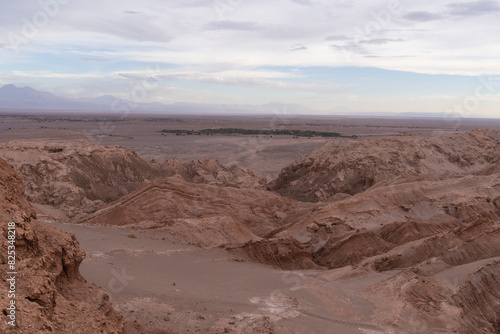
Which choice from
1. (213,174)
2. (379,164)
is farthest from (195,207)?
(379,164)

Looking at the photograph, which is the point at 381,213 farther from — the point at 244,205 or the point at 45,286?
the point at 45,286

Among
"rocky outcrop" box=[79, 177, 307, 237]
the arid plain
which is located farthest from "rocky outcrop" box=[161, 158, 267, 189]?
"rocky outcrop" box=[79, 177, 307, 237]

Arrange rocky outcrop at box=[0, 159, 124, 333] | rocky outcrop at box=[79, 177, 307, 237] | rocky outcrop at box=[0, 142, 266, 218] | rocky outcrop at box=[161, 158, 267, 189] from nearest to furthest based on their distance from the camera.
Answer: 1. rocky outcrop at box=[0, 159, 124, 333]
2. rocky outcrop at box=[79, 177, 307, 237]
3. rocky outcrop at box=[0, 142, 266, 218]
4. rocky outcrop at box=[161, 158, 267, 189]

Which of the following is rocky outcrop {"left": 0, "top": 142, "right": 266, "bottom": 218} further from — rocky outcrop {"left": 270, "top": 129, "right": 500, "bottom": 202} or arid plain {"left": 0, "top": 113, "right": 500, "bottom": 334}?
rocky outcrop {"left": 270, "top": 129, "right": 500, "bottom": 202}

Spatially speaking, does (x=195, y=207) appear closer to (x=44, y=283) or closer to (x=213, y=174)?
(x=213, y=174)

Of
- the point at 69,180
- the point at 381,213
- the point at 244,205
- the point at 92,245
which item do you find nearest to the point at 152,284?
the point at 92,245

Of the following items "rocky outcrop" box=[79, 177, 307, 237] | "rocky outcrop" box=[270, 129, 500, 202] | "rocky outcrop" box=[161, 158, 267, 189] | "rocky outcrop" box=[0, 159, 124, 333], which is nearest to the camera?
"rocky outcrop" box=[0, 159, 124, 333]
